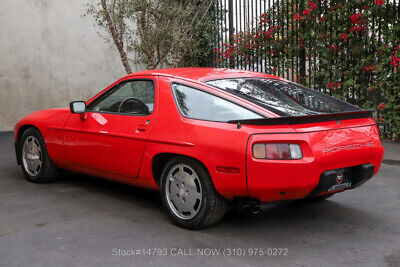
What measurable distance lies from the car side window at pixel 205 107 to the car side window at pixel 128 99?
36 cm

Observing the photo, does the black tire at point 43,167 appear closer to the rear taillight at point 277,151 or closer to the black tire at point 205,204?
the black tire at point 205,204

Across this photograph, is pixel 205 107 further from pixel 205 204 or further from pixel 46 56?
pixel 46 56

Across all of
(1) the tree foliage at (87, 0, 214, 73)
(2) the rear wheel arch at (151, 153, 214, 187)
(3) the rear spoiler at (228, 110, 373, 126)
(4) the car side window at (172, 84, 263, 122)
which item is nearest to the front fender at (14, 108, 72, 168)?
(2) the rear wheel arch at (151, 153, 214, 187)

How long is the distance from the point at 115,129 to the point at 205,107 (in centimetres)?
117

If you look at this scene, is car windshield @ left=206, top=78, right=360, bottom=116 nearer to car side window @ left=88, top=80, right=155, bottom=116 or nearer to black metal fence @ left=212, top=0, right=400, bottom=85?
car side window @ left=88, top=80, right=155, bottom=116

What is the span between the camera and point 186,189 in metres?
4.46

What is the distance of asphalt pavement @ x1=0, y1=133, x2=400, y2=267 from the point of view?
3773 mm

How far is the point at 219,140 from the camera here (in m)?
4.14

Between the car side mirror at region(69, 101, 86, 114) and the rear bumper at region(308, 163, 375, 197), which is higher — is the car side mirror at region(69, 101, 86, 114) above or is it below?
above

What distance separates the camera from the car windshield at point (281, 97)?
4321 millimetres

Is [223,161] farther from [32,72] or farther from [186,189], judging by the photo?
[32,72]

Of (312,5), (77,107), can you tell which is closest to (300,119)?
(77,107)

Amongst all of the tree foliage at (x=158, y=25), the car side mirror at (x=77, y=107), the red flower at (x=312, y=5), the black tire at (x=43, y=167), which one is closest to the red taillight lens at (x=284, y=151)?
the car side mirror at (x=77, y=107)

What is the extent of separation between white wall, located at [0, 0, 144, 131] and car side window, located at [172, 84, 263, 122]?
949 centimetres
